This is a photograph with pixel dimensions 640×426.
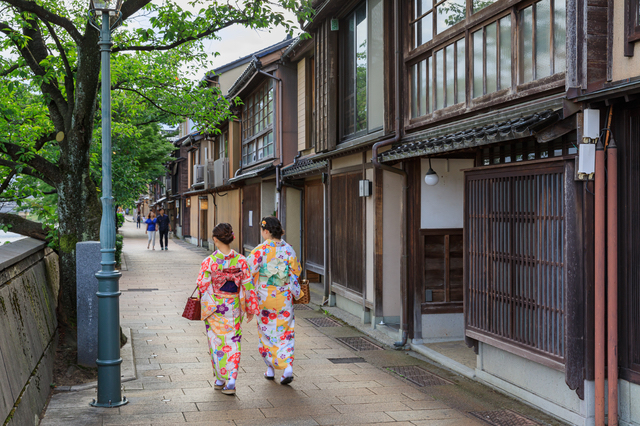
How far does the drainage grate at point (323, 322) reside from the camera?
1141cm

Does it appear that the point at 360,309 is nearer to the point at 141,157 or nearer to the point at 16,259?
the point at 16,259

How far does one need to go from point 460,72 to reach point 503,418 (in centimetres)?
434

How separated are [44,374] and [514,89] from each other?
19.5ft

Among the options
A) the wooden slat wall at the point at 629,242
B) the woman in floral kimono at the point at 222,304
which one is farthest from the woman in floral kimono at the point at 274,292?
the wooden slat wall at the point at 629,242

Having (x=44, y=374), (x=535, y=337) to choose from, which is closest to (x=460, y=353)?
(x=535, y=337)

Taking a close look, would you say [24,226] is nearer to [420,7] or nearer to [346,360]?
[346,360]

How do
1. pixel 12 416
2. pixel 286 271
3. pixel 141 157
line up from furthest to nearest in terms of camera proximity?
pixel 141 157, pixel 286 271, pixel 12 416

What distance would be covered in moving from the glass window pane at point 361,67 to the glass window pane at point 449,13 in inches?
110

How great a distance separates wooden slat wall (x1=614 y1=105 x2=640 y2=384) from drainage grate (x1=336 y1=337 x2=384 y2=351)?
460 cm

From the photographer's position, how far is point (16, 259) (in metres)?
5.93

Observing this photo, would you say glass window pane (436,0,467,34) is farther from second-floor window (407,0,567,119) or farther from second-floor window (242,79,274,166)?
second-floor window (242,79,274,166)

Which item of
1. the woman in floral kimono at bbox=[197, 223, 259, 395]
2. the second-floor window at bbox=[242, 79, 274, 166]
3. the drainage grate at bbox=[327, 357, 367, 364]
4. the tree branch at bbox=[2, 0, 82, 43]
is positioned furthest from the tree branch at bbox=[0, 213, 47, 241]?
the second-floor window at bbox=[242, 79, 274, 166]

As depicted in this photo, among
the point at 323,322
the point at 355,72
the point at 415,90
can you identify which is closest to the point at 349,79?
the point at 355,72

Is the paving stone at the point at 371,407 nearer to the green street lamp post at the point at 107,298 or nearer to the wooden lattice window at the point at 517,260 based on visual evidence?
the wooden lattice window at the point at 517,260
